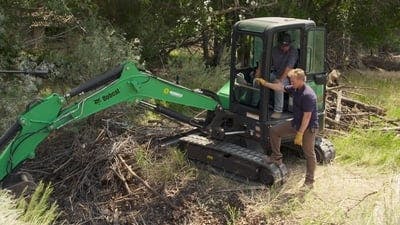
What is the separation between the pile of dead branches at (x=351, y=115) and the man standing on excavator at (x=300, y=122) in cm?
274

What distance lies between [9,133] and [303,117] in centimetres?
360

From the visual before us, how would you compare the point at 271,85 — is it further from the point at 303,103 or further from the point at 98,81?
the point at 98,81

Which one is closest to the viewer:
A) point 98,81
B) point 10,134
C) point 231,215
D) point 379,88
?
point 10,134

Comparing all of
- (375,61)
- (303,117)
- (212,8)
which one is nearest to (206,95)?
(303,117)

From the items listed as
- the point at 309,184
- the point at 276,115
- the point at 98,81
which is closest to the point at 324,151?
the point at 309,184

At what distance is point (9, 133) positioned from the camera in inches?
247

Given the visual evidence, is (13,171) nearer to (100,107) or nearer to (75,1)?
(100,107)

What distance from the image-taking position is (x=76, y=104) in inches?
263

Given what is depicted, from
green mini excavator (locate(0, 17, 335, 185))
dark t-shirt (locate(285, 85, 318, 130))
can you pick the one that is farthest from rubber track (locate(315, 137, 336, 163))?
dark t-shirt (locate(285, 85, 318, 130))

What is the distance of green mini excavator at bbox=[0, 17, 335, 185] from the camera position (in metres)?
→ 6.44

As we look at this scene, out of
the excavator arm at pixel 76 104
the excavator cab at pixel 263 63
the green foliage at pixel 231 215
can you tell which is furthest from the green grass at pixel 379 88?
the excavator arm at pixel 76 104

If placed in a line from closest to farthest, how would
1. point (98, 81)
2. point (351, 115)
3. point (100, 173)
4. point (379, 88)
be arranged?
point (98, 81) → point (100, 173) → point (351, 115) → point (379, 88)

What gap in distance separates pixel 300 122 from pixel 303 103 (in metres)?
0.27

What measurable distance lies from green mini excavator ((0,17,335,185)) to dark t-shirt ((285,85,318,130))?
41cm
